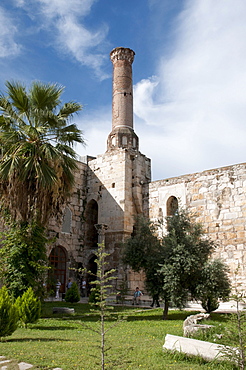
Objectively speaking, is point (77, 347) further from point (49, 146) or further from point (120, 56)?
point (120, 56)

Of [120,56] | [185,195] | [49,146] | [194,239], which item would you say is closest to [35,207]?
[49,146]

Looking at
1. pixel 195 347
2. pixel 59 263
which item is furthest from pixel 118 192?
pixel 195 347

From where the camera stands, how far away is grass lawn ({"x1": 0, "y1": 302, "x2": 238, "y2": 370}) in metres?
5.61

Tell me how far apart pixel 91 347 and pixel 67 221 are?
564 inches

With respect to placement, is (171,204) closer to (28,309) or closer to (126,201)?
(126,201)

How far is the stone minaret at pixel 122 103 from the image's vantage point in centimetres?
2266

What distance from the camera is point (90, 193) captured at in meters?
21.8

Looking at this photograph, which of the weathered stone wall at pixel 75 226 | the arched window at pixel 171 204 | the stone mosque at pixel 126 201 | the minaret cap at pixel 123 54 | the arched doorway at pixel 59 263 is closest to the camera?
the stone mosque at pixel 126 201

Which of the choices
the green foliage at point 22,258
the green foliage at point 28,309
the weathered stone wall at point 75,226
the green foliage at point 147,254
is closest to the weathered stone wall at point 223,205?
the green foliage at point 147,254

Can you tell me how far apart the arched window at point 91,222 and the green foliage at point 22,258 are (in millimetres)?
10142

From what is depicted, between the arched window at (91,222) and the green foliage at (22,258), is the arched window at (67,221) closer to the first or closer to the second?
the arched window at (91,222)

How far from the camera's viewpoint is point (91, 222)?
73.1ft

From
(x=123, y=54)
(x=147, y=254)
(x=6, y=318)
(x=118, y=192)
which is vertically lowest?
(x=6, y=318)

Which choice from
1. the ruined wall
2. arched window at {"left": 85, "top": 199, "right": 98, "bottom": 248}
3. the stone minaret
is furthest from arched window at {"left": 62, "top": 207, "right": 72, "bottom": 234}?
the stone minaret
